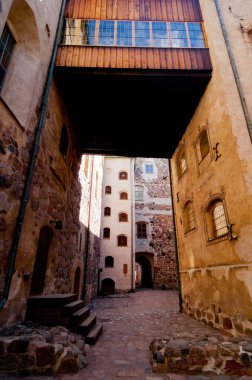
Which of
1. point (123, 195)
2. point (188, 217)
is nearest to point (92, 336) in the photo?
point (188, 217)

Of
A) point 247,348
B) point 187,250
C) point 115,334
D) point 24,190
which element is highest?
point 24,190

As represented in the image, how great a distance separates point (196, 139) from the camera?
743cm

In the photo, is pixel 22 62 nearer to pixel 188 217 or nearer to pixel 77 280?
pixel 188 217

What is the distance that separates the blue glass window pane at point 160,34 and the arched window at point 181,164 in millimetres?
4052

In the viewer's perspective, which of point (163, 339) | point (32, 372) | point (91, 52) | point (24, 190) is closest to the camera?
point (32, 372)

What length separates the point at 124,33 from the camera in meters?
7.48

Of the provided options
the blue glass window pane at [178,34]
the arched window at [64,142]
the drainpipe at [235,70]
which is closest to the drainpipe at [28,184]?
the arched window at [64,142]

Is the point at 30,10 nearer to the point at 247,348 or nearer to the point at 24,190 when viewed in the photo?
the point at 24,190

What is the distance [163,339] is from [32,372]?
221 cm

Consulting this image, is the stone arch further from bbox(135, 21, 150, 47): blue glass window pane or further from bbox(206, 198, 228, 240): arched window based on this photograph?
bbox(206, 198, 228, 240): arched window

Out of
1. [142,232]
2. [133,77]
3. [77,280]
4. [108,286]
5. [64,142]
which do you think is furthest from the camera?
[142,232]

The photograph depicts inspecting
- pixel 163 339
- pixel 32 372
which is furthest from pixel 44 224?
pixel 163 339

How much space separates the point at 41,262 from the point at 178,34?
343 inches

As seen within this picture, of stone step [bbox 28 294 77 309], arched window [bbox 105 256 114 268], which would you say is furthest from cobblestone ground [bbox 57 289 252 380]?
arched window [bbox 105 256 114 268]
